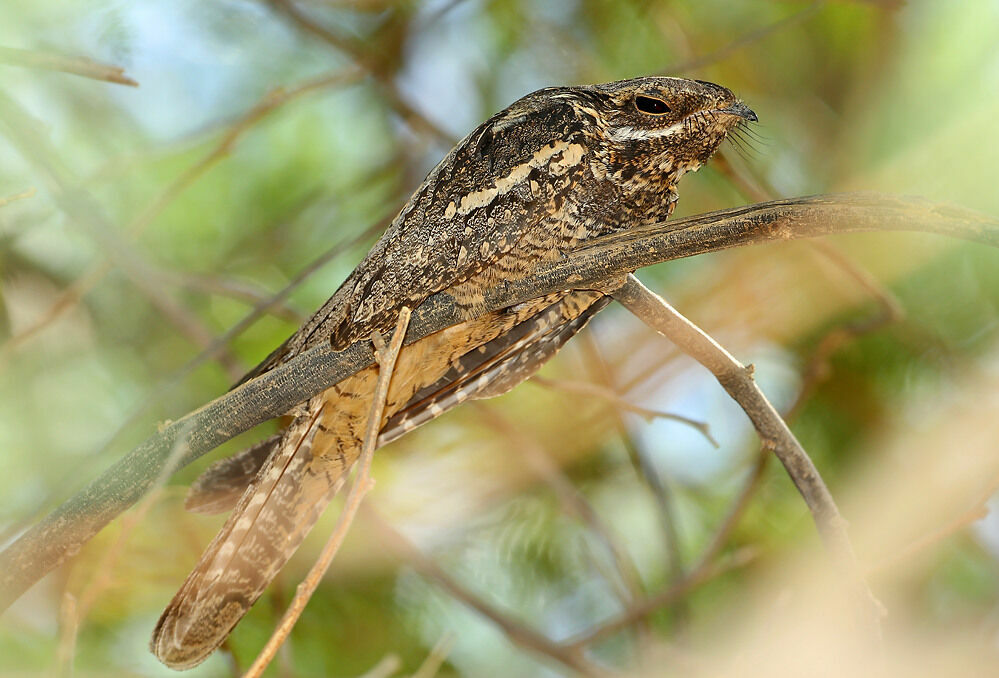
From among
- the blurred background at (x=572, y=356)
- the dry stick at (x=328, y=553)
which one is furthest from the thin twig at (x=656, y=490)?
the dry stick at (x=328, y=553)

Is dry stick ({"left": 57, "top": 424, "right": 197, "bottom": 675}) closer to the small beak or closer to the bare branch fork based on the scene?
the bare branch fork

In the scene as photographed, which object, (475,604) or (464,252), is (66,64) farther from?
(475,604)

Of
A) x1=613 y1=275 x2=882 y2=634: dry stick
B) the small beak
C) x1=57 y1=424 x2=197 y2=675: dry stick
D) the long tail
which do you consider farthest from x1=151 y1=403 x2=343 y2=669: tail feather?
the small beak

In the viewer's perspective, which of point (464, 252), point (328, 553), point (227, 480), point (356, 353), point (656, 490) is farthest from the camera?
point (656, 490)

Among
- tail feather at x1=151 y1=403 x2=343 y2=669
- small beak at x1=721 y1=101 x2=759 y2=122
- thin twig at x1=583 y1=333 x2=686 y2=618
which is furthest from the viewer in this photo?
thin twig at x1=583 y1=333 x2=686 y2=618

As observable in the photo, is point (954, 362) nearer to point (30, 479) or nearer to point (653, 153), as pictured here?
point (653, 153)

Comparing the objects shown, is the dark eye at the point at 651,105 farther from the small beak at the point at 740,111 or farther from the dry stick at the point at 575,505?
the dry stick at the point at 575,505

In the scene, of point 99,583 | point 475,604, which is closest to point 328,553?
point 99,583
